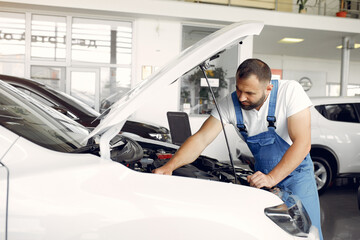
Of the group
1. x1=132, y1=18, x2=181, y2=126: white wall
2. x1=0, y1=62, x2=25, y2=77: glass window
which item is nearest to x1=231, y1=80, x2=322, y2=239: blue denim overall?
x1=132, y1=18, x2=181, y2=126: white wall

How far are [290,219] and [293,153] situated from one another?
532 millimetres

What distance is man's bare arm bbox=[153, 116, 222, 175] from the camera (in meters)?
1.95

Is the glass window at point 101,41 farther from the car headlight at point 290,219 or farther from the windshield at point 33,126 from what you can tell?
the car headlight at point 290,219

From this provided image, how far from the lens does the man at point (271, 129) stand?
1.81 m

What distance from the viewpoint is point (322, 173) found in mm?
4766

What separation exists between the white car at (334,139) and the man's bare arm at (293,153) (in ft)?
9.86

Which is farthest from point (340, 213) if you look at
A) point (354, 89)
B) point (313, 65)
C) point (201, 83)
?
point (354, 89)

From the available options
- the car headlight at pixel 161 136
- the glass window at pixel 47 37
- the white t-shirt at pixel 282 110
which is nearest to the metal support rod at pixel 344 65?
the car headlight at pixel 161 136

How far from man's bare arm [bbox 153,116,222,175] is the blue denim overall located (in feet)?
0.58

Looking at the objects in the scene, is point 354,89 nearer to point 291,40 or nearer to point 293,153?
point 291,40

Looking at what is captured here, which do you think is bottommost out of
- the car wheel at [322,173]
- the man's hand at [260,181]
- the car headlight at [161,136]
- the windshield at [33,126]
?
the car wheel at [322,173]

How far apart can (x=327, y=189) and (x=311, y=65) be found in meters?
10.3

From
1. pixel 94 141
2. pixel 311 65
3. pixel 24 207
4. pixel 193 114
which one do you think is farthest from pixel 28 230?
pixel 311 65

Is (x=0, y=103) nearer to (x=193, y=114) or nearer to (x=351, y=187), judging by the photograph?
(x=351, y=187)
